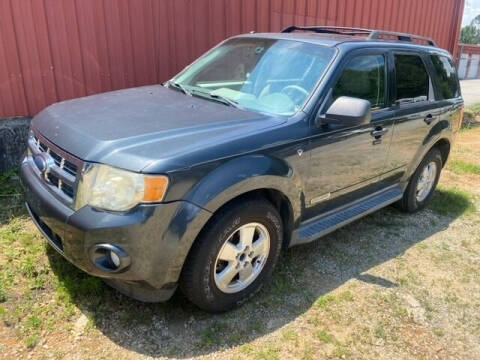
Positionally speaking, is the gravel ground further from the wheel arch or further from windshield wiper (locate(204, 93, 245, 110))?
windshield wiper (locate(204, 93, 245, 110))

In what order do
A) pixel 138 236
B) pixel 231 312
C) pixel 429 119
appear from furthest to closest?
pixel 429 119 < pixel 231 312 < pixel 138 236

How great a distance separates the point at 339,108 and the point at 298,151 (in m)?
0.41

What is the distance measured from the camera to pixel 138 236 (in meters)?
2.37

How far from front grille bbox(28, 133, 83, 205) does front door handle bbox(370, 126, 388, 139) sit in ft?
7.87

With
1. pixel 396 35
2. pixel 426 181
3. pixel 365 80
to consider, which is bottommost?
pixel 426 181

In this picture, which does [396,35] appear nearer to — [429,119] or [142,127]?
[429,119]

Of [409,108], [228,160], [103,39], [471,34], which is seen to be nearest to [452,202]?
[409,108]

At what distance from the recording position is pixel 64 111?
3.18 metres

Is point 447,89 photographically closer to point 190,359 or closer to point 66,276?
point 190,359

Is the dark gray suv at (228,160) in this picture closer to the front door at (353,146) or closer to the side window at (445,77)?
the front door at (353,146)

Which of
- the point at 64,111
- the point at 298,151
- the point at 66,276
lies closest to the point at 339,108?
the point at 298,151

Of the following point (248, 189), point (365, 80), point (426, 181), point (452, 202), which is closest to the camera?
point (248, 189)

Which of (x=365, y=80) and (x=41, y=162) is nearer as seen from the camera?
(x=41, y=162)

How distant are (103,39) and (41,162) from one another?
3077 millimetres
